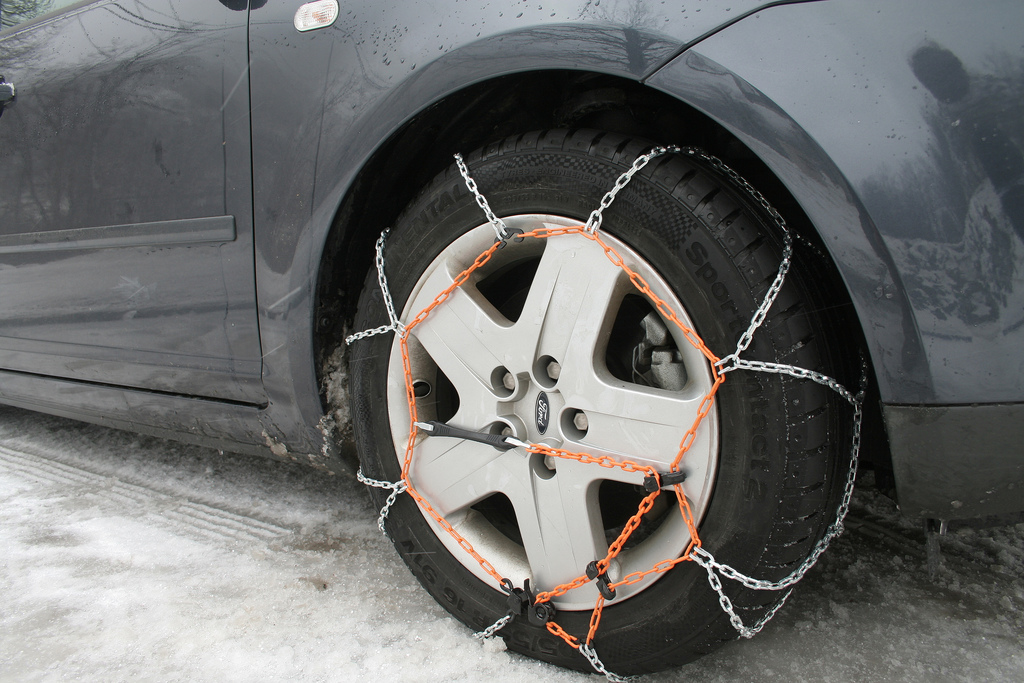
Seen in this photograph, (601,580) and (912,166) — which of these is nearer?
(912,166)

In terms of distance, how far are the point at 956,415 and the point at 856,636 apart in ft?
1.94

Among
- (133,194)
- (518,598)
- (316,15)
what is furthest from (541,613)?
(133,194)

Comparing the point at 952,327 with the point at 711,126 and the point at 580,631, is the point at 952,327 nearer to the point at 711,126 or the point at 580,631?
the point at 711,126

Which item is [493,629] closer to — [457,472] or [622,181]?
[457,472]

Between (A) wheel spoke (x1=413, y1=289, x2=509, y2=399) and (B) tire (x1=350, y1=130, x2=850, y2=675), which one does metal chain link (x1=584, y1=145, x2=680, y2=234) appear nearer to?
(B) tire (x1=350, y1=130, x2=850, y2=675)

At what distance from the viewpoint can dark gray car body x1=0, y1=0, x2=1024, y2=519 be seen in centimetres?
79

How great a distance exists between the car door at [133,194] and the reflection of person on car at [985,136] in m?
1.19

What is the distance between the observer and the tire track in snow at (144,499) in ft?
5.54

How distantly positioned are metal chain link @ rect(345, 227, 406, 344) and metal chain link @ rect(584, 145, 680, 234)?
0.44 m

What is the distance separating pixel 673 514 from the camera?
105cm

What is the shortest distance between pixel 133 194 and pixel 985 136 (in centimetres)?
160

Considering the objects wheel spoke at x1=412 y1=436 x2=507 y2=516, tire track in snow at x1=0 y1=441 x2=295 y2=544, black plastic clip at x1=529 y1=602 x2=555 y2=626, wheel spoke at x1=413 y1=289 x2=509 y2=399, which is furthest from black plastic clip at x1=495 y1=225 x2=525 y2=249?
tire track in snow at x1=0 y1=441 x2=295 y2=544

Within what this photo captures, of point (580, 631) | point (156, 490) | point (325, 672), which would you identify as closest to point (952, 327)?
point (580, 631)

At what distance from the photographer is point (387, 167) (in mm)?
1274
